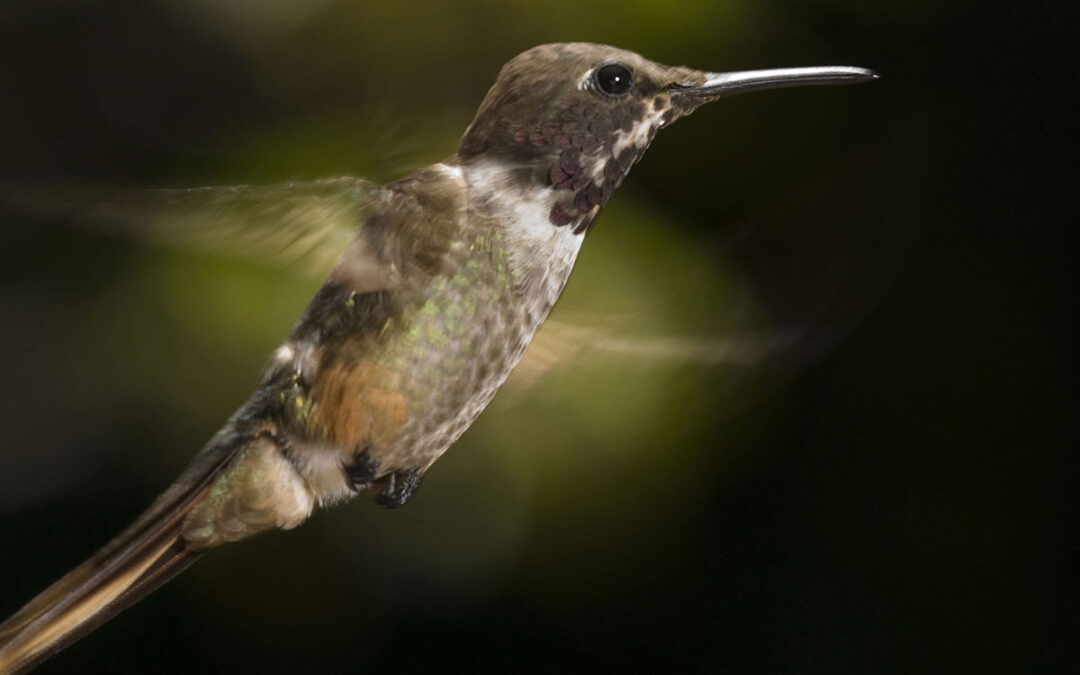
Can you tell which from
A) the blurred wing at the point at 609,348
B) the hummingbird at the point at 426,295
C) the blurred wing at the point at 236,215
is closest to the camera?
the blurred wing at the point at 236,215

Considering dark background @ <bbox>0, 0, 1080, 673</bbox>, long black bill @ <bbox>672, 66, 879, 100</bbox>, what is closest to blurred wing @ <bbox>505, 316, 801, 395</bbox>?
dark background @ <bbox>0, 0, 1080, 673</bbox>

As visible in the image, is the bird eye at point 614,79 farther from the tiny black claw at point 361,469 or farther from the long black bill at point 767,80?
the tiny black claw at point 361,469

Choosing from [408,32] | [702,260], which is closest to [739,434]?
[702,260]

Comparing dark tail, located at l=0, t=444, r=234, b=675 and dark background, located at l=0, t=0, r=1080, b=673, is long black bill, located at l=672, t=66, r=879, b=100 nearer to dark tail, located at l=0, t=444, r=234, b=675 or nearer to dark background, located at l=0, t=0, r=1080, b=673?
dark background, located at l=0, t=0, r=1080, b=673

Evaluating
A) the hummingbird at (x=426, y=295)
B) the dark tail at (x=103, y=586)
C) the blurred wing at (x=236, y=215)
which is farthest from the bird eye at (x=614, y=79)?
the dark tail at (x=103, y=586)

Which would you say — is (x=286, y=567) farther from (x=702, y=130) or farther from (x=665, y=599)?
(x=702, y=130)

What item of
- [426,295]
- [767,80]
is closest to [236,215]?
[426,295]

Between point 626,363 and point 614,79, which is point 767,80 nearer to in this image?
point 614,79
